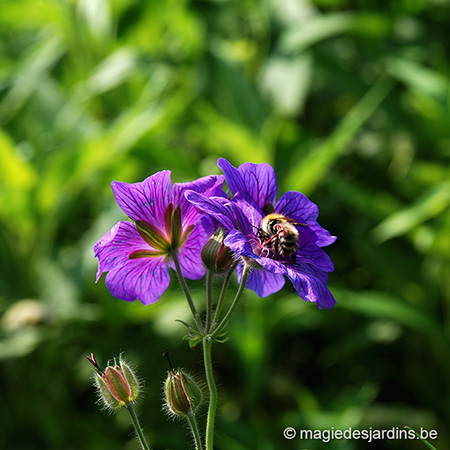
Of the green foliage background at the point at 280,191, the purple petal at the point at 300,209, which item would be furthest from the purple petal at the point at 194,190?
the green foliage background at the point at 280,191

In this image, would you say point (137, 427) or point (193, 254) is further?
point (193, 254)

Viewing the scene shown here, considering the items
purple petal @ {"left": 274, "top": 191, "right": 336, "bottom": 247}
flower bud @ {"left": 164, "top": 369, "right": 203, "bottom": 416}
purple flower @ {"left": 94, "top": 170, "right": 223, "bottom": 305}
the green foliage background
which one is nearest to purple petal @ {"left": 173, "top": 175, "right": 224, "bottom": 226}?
purple flower @ {"left": 94, "top": 170, "right": 223, "bottom": 305}

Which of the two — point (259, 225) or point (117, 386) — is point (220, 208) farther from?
point (117, 386)

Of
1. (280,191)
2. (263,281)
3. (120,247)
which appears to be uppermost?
(120,247)

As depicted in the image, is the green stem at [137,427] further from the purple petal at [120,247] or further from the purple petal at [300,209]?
the purple petal at [300,209]

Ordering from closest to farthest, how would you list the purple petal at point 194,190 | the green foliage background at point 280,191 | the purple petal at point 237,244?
the purple petal at point 237,244 → the purple petal at point 194,190 → the green foliage background at point 280,191

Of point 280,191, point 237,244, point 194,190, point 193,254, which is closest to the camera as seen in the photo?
point 237,244

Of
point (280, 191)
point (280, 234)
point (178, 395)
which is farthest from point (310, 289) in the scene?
point (280, 191)
